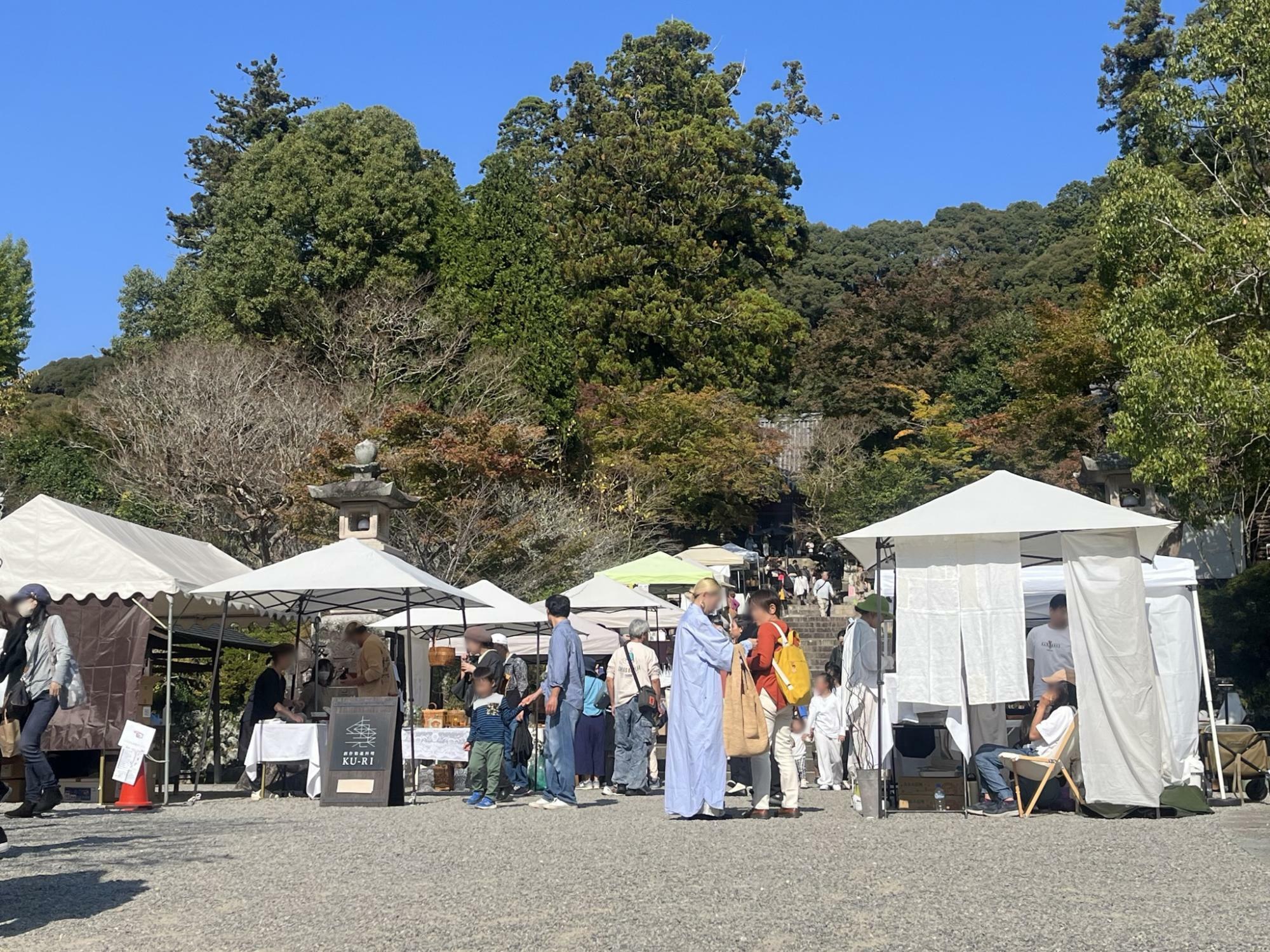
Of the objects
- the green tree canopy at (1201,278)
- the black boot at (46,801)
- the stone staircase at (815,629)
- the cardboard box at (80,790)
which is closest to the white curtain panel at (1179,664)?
the green tree canopy at (1201,278)

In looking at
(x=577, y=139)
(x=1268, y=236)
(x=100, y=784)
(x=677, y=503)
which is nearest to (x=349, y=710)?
(x=100, y=784)

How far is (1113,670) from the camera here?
10438mm

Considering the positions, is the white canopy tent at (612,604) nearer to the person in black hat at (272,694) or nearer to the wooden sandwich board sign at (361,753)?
the person in black hat at (272,694)

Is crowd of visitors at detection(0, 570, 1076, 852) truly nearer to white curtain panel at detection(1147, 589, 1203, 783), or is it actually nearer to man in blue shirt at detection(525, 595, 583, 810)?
man in blue shirt at detection(525, 595, 583, 810)

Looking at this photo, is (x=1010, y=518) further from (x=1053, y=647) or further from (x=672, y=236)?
(x=672, y=236)

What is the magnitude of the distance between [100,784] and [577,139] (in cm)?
3970

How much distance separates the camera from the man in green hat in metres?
11.6

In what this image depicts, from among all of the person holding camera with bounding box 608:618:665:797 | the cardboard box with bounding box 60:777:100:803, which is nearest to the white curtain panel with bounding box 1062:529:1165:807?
the person holding camera with bounding box 608:618:665:797

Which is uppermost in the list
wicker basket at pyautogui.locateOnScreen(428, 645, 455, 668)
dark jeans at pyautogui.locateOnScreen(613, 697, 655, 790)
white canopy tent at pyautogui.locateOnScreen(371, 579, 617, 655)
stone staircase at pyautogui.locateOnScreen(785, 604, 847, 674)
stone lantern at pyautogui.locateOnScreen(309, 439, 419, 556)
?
stone lantern at pyautogui.locateOnScreen(309, 439, 419, 556)

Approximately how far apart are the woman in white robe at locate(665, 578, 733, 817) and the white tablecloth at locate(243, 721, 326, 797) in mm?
3994

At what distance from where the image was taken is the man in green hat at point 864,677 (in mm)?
11594

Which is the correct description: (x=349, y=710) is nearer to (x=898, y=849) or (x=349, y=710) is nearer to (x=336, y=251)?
(x=898, y=849)

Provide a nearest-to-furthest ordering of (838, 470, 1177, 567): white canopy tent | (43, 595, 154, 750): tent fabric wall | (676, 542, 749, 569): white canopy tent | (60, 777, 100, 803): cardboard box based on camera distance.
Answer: (838, 470, 1177, 567): white canopy tent → (43, 595, 154, 750): tent fabric wall → (60, 777, 100, 803): cardboard box → (676, 542, 749, 569): white canopy tent

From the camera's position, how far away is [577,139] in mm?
48812
